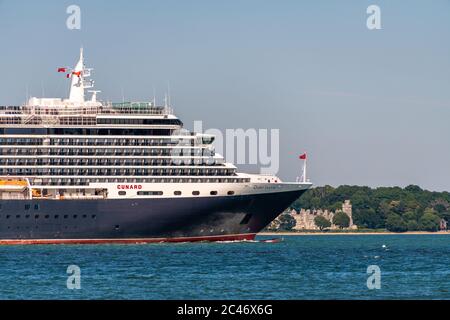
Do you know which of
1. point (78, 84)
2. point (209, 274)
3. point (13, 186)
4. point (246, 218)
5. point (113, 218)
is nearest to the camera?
point (209, 274)

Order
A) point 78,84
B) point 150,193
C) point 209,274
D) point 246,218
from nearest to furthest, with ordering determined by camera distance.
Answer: point 209,274
point 150,193
point 246,218
point 78,84

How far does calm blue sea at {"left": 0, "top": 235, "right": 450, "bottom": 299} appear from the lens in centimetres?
4874

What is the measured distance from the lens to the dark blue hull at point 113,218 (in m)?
89.9

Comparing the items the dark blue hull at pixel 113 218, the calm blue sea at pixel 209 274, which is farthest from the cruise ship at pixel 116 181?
the calm blue sea at pixel 209 274

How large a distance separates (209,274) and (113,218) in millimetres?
32532

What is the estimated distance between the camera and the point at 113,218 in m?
90.4

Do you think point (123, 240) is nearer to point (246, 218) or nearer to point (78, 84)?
point (246, 218)

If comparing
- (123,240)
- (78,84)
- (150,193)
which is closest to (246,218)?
(150,193)

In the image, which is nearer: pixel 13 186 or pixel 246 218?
pixel 13 186

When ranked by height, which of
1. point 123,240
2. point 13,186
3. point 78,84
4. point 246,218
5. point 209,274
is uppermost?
point 78,84

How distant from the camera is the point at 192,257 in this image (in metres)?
73.4
